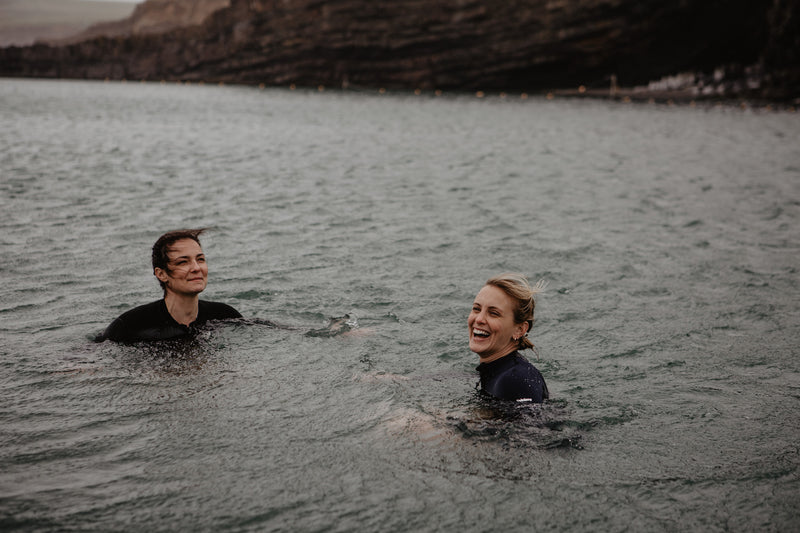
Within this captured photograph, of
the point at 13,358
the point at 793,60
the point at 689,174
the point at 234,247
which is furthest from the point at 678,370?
the point at 793,60

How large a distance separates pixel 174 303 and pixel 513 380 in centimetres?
359

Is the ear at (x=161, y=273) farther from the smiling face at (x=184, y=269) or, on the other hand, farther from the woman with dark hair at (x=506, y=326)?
the woman with dark hair at (x=506, y=326)

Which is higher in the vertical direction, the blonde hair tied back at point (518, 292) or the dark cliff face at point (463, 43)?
the dark cliff face at point (463, 43)

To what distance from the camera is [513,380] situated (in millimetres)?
5641

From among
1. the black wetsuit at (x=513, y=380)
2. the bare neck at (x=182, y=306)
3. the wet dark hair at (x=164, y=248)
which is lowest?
the black wetsuit at (x=513, y=380)

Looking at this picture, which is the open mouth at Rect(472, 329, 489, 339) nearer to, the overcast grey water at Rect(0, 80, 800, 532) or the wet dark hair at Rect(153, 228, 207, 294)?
the overcast grey water at Rect(0, 80, 800, 532)

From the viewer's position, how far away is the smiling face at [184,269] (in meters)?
6.77

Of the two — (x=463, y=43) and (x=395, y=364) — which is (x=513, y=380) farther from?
(x=463, y=43)

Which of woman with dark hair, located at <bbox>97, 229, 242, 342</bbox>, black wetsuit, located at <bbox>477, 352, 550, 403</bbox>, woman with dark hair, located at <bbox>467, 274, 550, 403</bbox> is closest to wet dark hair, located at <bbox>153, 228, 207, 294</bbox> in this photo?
woman with dark hair, located at <bbox>97, 229, 242, 342</bbox>

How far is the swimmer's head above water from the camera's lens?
5609 mm

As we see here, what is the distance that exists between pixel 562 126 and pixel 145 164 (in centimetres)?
2874

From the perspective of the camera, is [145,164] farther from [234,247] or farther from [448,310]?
[448,310]

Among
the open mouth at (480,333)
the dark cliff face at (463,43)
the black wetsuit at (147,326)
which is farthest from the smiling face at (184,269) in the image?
the dark cliff face at (463,43)

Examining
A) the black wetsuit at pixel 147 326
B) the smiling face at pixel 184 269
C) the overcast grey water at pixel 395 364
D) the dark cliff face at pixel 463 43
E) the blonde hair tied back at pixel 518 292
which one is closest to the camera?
the overcast grey water at pixel 395 364
